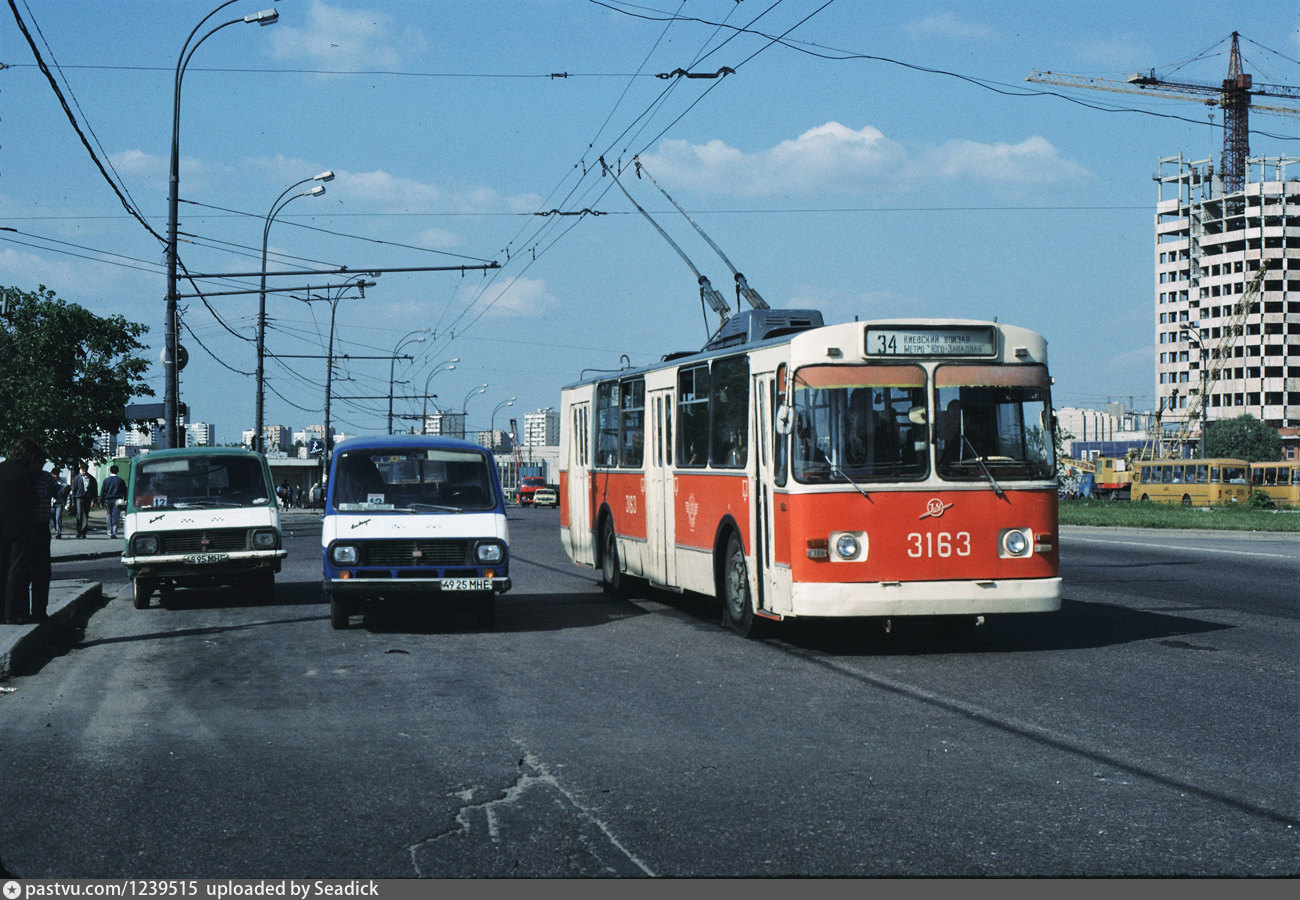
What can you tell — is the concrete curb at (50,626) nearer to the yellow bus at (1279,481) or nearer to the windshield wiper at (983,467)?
the windshield wiper at (983,467)

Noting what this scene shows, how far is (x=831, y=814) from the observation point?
231 inches

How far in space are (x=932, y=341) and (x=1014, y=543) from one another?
180 cm

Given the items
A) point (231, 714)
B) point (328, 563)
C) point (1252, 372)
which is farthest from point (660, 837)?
point (1252, 372)

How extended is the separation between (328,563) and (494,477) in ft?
6.66

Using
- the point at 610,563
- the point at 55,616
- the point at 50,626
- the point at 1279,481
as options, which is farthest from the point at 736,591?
the point at 1279,481

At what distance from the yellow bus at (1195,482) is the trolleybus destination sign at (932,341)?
61904 millimetres

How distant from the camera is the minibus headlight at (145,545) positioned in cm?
1580

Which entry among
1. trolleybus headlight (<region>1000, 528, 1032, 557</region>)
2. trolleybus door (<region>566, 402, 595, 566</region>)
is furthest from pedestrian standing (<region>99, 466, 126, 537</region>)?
trolleybus headlight (<region>1000, 528, 1032, 557</region>)

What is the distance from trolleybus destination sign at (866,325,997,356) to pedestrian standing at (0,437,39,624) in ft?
25.0

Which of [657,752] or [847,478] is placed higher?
[847,478]

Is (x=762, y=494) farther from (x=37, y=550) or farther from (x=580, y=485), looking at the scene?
(x=580, y=485)

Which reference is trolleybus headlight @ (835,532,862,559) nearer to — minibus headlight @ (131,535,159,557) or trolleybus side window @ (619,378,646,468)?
trolleybus side window @ (619,378,646,468)

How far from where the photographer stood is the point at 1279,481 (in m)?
71.1

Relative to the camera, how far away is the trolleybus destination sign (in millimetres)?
11586
